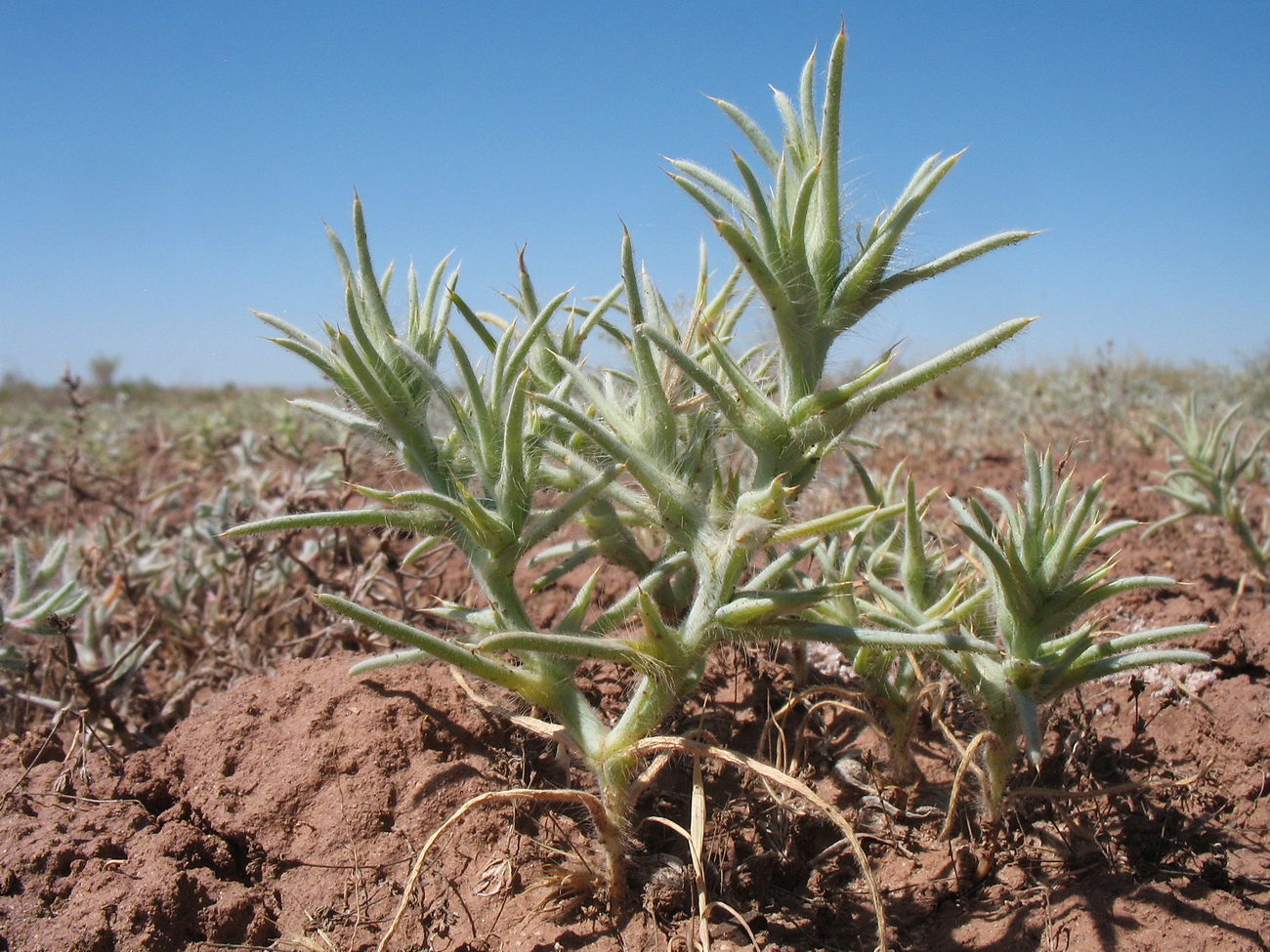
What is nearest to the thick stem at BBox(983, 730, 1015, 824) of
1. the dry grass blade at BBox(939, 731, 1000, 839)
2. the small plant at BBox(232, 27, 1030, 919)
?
the dry grass blade at BBox(939, 731, 1000, 839)

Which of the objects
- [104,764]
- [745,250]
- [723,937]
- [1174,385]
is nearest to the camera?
[745,250]

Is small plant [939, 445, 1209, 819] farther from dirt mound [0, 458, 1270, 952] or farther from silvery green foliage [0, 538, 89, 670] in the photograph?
silvery green foliage [0, 538, 89, 670]

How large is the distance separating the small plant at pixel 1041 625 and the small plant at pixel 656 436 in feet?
0.68

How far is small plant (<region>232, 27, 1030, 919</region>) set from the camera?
1.21 m

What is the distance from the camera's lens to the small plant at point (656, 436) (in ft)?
3.98

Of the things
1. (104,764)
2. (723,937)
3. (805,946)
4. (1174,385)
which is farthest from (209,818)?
(1174,385)

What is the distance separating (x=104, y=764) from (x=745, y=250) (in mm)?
1671

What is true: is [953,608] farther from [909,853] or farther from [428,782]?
[428,782]

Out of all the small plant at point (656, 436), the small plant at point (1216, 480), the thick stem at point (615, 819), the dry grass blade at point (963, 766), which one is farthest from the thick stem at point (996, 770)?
the small plant at point (1216, 480)

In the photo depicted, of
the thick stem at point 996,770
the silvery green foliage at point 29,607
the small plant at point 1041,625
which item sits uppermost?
the silvery green foliage at point 29,607

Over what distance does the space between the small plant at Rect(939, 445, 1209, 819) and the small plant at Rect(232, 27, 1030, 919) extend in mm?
208

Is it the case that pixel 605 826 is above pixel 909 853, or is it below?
above

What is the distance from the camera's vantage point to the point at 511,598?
1.39 metres

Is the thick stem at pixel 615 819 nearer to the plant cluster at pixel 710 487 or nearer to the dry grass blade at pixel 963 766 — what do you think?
the plant cluster at pixel 710 487
